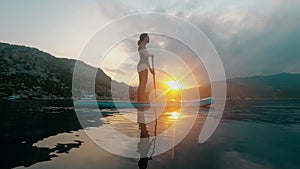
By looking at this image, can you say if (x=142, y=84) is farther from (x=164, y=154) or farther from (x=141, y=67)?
(x=164, y=154)

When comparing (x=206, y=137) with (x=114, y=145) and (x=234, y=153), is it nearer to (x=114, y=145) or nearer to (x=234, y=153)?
(x=234, y=153)

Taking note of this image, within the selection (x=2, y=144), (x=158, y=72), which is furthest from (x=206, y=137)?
(x=158, y=72)

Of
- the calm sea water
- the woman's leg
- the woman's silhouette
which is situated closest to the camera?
the calm sea water

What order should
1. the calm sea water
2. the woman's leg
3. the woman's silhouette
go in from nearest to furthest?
the calm sea water, the woman's silhouette, the woman's leg

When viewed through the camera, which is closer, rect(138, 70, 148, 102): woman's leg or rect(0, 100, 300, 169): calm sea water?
rect(0, 100, 300, 169): calm sea water

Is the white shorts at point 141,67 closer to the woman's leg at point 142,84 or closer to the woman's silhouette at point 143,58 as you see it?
the woman's silhouette at point 143,58

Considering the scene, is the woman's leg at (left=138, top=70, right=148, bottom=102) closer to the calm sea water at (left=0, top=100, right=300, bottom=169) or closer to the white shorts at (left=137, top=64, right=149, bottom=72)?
the white shorts at (left=137, top=64, right=149, bottom=72)

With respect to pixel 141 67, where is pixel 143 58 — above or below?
above

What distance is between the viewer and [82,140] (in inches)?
484

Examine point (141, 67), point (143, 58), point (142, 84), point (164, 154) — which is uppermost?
point (143, 58)

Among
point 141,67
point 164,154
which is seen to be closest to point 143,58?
point 141,67

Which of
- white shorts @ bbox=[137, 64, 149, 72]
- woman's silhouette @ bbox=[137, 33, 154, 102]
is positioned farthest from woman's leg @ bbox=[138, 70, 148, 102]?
white shorts @ bbox=[137, 64, 149, 72]

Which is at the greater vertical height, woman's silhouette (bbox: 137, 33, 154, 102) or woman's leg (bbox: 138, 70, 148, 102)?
woman's silhouette (bbox: 137, 33, 154, 102)

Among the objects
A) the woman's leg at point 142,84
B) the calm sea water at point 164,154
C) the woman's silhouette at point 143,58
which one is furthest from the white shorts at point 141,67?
the calm sea water at point 164,154
